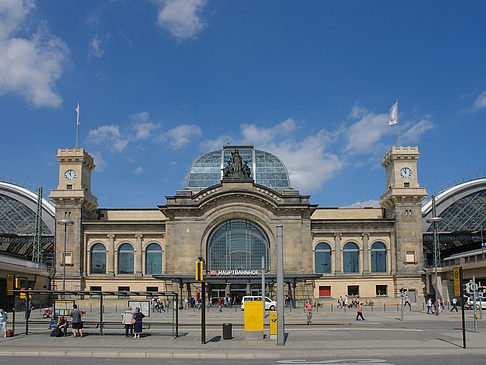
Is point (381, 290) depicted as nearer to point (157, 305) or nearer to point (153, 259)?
point (153, 259)

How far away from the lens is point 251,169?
78.6 metres

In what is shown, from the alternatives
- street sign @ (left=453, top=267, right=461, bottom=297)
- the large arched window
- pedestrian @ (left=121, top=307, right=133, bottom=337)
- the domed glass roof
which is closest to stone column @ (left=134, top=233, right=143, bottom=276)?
the large arched window

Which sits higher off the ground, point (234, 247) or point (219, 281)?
point (234, 247)

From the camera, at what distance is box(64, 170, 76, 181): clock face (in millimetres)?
72562

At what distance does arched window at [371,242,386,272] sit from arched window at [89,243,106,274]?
124ft

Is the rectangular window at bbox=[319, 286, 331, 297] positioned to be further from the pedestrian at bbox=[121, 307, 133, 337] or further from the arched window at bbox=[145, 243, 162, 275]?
the pedestrian at bbox=[121, 307, 133, 337]

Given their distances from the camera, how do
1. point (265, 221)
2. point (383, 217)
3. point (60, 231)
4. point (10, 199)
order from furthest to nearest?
point (10, 199)
point (383, 217)
point (60, 231)
point (265, 221)

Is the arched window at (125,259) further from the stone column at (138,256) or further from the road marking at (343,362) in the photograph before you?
the road marking at (343,362)

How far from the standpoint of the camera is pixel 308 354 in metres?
22.5

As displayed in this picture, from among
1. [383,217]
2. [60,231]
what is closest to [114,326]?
[60,231]

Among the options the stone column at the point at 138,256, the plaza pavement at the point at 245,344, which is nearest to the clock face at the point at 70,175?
the stone column at the point at 138,256

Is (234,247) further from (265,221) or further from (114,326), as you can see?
(114,326)

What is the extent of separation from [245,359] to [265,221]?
145 feet

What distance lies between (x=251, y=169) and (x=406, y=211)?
23.6 meters
